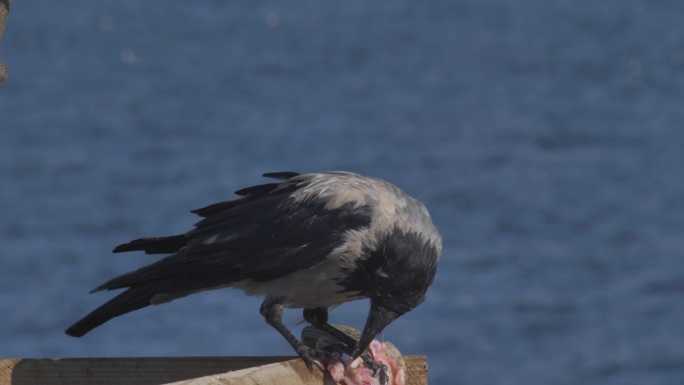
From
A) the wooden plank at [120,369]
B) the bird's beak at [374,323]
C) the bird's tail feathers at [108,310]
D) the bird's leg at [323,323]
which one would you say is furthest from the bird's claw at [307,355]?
the bird's tail feathers at [108,310]

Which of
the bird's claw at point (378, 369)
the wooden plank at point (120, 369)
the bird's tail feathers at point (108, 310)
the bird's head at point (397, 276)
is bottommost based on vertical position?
the wooden plank at point (120, 369)

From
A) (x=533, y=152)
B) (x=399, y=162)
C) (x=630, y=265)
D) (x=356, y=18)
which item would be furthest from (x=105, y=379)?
(x=356, y=18)

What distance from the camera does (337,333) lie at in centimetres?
578

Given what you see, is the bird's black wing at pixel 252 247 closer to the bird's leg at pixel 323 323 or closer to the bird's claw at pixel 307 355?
the bird's leg at pixel 323 323

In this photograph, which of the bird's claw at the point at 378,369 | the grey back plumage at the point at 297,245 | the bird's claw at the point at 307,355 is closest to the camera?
the bird's claw at the point at 307,355

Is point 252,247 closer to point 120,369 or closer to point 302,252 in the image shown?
point 302,252

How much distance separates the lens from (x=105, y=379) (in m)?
5.22

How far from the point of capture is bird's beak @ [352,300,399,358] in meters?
5.32

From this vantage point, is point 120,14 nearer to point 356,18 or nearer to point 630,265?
point 356,18

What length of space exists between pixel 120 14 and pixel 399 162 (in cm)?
1045

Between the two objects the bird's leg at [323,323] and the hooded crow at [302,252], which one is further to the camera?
the bird's leg at [323,323]

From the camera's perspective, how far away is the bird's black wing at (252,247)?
224 inches

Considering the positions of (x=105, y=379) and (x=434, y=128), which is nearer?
(x=105, y=379)

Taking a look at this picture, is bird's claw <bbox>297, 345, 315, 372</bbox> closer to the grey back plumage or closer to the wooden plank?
the wooden plank
